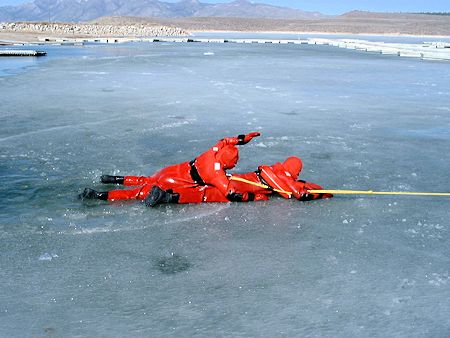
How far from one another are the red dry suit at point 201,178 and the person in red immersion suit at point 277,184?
11 cm

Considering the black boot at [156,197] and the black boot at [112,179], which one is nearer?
the black boot at [156,197]

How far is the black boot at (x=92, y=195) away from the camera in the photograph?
5043 millimetres

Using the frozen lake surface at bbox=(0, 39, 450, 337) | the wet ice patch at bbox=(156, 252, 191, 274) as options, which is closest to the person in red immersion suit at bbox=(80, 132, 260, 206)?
the frozen lake surface at bbox=(0, 39, 450, 337)

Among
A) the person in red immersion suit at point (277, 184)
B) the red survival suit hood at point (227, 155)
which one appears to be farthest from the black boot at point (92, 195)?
the red survival suit hood at point (227, 155)

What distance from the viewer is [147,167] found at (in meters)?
6.28

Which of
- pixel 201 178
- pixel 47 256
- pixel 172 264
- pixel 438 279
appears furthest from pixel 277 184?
pixel 47 256

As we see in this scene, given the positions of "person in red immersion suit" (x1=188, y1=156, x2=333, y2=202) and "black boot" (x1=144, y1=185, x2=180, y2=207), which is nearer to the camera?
"black boot" (x1=144, y1=185, x2=180, y2=207)

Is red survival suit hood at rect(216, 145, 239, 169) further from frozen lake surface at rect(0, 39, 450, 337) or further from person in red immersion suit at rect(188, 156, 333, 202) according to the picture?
frozen lake surface at rect(0, 39, 450, 337)

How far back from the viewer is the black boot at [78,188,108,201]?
16.5ft

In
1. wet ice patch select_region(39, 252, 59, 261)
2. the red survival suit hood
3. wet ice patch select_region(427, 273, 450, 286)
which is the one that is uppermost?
the red survival suit hood

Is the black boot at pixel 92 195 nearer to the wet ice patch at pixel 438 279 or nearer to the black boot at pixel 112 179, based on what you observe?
the black boot at pixel 112 179

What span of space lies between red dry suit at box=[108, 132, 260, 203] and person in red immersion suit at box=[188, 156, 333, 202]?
4.4 inches

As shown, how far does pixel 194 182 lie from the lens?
199 inches

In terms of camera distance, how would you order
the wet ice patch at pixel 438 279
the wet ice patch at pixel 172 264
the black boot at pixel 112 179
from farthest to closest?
the black boot at pixel 112 179 < the wet ice patch at pixel 172 264 < the wet ice patch at pixel 438 279
